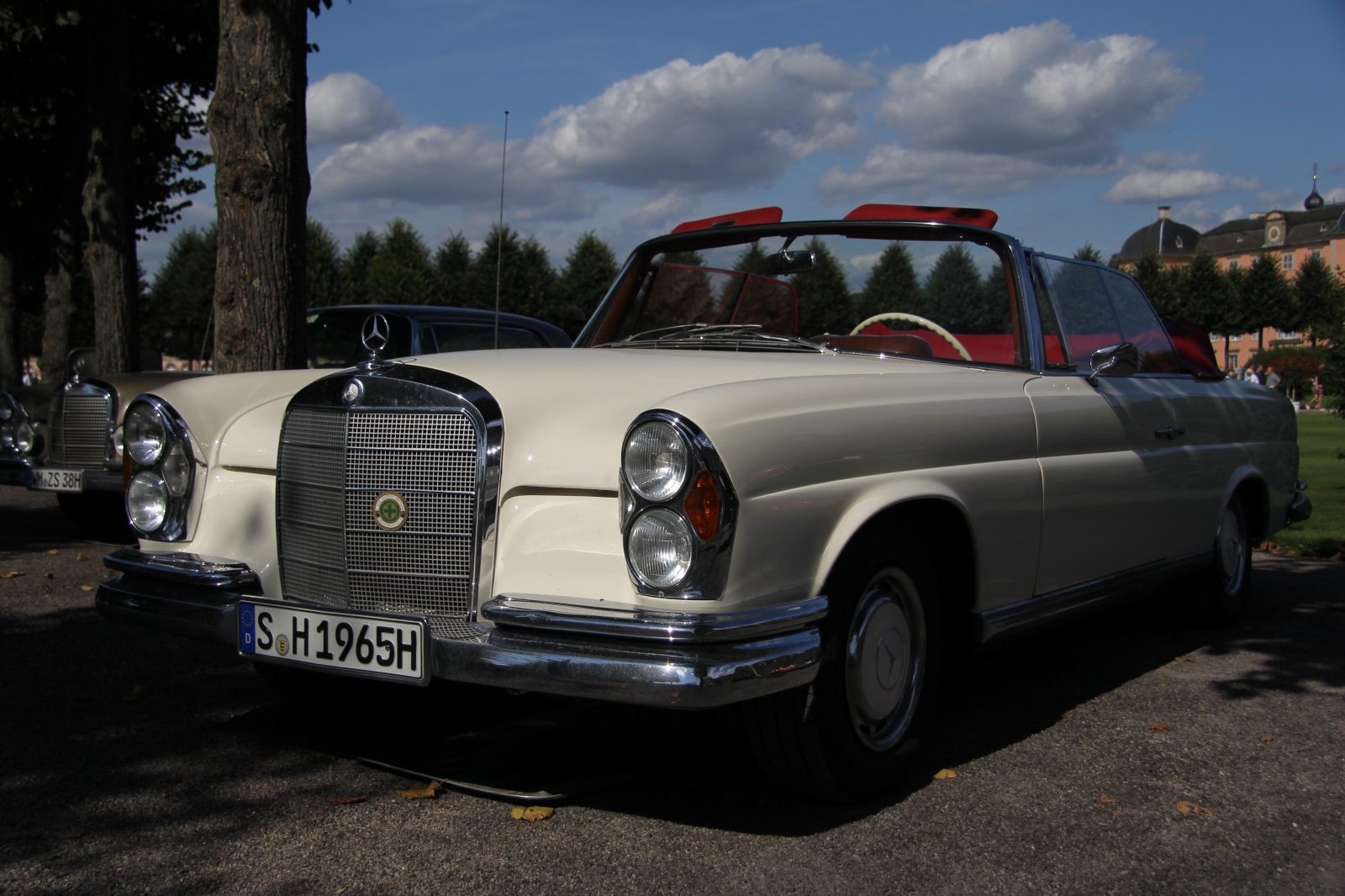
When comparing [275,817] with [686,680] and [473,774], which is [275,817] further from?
[686,680]

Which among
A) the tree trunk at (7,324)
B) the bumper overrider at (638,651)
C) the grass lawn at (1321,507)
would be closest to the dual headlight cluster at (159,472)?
the bumper overrider at (638,651)

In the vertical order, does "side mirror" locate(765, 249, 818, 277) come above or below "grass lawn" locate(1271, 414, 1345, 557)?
above

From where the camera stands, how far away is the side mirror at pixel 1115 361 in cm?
410

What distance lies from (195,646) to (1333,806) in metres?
4.27

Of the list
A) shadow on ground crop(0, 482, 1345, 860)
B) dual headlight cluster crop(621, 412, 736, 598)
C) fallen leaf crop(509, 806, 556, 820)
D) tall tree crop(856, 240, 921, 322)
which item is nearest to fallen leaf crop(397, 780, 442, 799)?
shadow on ground crop(0, 482, 1345, 860)

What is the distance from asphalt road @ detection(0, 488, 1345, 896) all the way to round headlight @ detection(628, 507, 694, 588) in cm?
70

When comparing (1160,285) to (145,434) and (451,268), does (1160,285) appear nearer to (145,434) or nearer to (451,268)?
(451,268)

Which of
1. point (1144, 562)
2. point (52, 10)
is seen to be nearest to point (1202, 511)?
point (1144, 562)

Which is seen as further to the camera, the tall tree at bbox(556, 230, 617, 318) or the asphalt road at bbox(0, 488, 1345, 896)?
the tall tree at bbox(556, 230, 617, 318)

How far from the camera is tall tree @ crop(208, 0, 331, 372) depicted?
Result: 631 centimetres

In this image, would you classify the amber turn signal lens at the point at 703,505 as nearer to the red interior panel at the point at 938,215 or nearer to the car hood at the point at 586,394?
the car hood at the point at 586,394

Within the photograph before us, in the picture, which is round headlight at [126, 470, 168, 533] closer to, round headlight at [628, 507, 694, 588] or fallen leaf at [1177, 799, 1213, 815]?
round headlight at [628, 507, 694, 588]

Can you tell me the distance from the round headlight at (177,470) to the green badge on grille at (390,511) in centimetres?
83

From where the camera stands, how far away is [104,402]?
727cm
